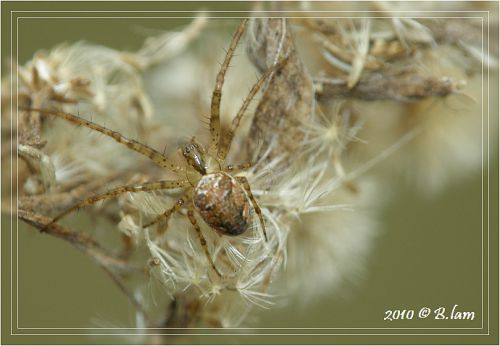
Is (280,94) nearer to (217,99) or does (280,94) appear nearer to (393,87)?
(217,99)

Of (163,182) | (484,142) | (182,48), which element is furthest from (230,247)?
(484,142)

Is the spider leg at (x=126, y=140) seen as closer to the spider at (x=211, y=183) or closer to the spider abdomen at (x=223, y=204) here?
the spider at (x=211, y=183)

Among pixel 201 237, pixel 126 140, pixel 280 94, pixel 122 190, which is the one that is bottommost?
pixel 201 237

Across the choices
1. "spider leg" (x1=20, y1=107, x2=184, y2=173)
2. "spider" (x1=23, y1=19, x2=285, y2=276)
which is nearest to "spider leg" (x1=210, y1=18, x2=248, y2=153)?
"spider" (x1=23, y1=19, x2=285, y2=276)

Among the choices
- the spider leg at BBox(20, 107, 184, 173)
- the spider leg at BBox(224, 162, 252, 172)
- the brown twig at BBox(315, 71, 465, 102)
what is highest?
the brown twig at BBox(315, 71, 465, 102)

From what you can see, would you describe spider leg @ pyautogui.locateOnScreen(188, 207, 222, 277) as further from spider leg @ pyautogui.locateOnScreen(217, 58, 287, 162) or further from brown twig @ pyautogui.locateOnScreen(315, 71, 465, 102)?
brown twig @ pyautogui.locateOnScreen(315, 71, 465, 102)

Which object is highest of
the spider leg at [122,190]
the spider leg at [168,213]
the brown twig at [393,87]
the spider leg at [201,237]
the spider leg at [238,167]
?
the brown twig at [393,87]

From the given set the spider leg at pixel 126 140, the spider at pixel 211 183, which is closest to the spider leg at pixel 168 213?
the spider at pixel 211 183

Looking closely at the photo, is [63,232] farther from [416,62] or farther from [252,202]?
[416,62]

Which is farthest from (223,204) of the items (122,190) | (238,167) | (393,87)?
(393,87)
